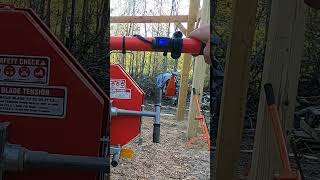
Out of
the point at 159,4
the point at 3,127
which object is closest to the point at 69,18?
the point at 3,127

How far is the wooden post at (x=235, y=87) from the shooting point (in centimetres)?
121

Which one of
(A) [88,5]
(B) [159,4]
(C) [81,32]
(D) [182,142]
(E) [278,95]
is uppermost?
(B) [159,4]

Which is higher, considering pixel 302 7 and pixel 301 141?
pixel 302 7

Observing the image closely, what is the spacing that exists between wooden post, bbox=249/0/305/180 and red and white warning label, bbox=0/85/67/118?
26.6 inches

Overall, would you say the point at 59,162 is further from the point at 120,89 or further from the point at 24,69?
the point at 120,89

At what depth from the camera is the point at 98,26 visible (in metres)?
2.05

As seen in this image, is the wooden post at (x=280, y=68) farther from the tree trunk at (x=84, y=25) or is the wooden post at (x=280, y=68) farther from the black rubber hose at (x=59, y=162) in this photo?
the tree trunk at (x=84, y=25)

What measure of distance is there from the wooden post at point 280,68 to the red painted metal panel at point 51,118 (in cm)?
55

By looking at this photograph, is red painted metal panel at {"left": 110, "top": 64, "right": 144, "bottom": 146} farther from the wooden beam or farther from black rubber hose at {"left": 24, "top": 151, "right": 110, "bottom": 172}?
black rubber hose at {"left": 24, "top": 151, "right": 110, "bottom": 172}

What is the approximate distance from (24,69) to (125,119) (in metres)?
2.68

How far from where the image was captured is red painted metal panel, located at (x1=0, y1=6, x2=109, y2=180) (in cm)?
127

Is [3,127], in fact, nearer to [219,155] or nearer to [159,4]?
[219,155]

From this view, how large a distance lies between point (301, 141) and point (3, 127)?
4.63ft

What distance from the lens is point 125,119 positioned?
397 centimetres
